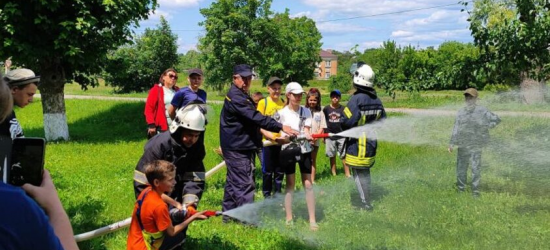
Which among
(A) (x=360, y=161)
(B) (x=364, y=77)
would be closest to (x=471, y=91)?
(B) (x=364, y=77)

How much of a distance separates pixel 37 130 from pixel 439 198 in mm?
14943

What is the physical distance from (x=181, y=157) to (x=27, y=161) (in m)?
2.60

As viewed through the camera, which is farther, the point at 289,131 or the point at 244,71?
the point at 289,131

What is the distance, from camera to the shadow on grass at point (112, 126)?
15.4 metres

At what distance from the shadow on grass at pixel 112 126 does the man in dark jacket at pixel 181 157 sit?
1069 centimetres

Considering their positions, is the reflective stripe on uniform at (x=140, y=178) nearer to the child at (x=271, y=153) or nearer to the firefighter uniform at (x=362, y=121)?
the child at (x=271, y=153)

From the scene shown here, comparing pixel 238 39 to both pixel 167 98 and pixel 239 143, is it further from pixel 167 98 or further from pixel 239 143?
pixel 239 143

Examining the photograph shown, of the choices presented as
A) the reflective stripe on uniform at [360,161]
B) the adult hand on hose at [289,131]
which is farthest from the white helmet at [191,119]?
the reflective stripe on uniform at [360,161]

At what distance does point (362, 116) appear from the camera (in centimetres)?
664

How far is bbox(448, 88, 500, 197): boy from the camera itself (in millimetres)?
7242

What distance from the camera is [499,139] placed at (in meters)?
8.46

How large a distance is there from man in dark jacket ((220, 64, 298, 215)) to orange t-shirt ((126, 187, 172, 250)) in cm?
207

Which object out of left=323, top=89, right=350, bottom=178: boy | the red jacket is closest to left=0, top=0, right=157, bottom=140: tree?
the red jacket

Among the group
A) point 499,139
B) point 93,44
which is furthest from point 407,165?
point 93,44
